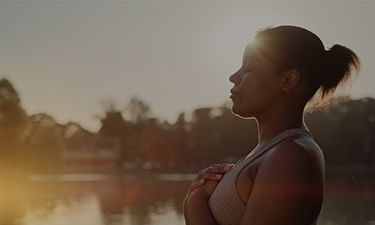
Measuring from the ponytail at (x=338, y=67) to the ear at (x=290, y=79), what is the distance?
0.21m

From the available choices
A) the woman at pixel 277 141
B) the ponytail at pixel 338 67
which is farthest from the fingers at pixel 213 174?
the ponytail at pixel 338 67

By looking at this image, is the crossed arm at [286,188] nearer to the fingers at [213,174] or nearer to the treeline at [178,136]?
the fingers at [213,174]

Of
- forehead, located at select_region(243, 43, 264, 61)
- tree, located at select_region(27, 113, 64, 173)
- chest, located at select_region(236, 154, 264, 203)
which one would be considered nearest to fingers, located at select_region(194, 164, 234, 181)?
chest, located at select_region(236, 154, 264, 203)

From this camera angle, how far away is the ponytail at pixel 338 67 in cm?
160

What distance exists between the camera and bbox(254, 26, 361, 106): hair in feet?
4.65

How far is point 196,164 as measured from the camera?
216ft

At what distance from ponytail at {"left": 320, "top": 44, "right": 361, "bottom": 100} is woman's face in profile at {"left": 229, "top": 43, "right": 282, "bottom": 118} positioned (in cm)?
26

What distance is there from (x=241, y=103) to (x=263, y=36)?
246 millimetres

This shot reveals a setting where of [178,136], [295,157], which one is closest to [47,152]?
[178,136]

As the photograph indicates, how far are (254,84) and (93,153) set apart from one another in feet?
237

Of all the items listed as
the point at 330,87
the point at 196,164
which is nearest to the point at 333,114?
the point at 196,164

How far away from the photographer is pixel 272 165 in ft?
3.90

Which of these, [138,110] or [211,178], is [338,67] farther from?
[138,110]

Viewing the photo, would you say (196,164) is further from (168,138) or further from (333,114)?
(333,114)
